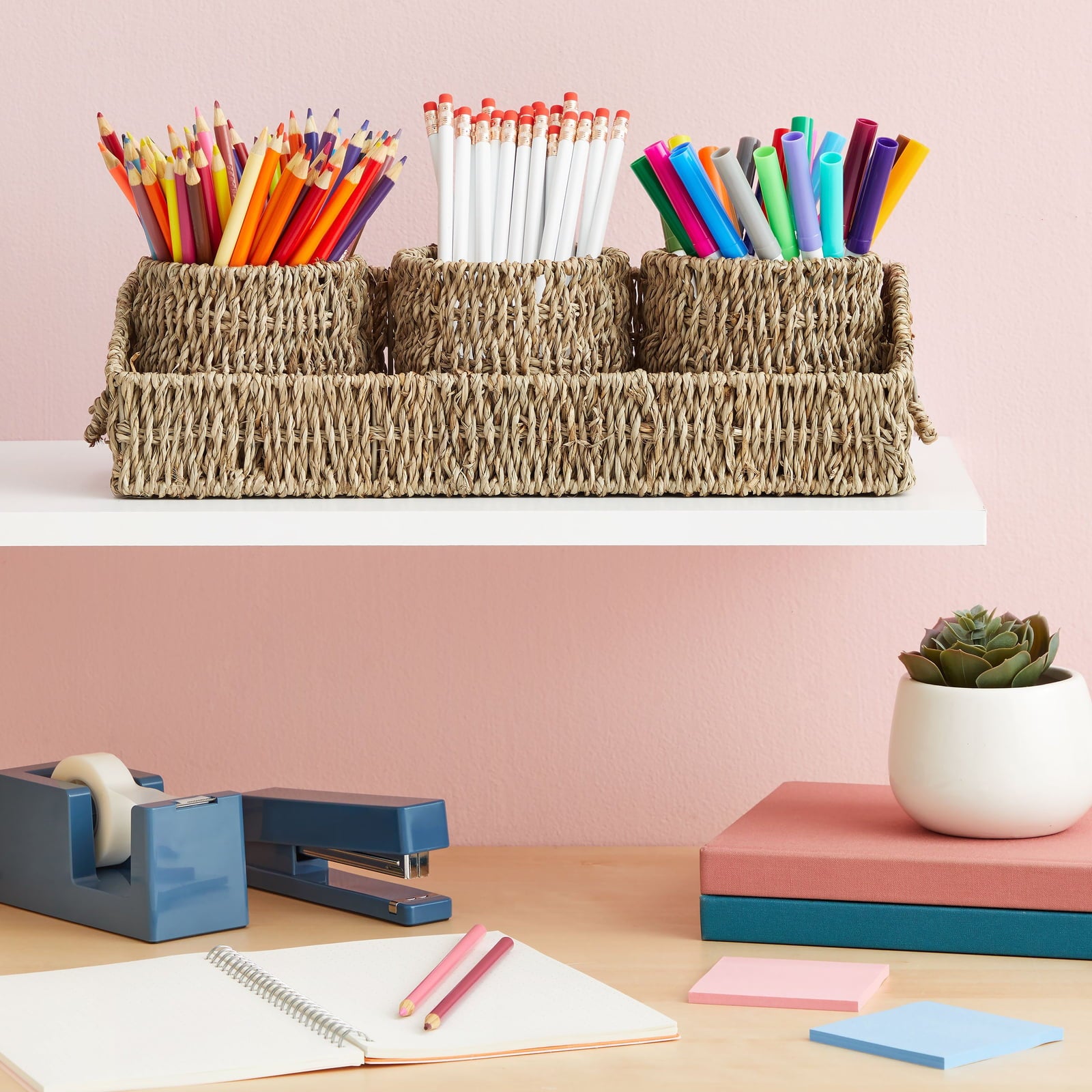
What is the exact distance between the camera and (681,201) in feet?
2.77

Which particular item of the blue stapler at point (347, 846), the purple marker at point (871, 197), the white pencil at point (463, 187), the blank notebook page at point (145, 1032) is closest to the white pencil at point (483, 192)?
the white pencil at point (463, 187)

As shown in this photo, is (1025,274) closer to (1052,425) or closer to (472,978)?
(1052,425)

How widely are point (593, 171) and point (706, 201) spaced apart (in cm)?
8

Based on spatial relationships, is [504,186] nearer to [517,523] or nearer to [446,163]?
[446,163]

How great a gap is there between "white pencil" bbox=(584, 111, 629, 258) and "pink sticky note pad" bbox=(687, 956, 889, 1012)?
426 millimetres

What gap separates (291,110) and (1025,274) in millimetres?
561

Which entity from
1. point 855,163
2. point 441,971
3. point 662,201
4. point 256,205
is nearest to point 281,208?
point 256,205

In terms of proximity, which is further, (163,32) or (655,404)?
(163,32)

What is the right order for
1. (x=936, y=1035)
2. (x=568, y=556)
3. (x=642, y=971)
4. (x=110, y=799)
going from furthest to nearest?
1. (x=568, y=556)
2. (x=110, y=799)
3. (x=642, y=971)
4. (x=936, y=1035)

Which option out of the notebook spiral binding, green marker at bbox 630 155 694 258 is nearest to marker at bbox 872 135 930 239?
green marker at bbox 630 155 694 258

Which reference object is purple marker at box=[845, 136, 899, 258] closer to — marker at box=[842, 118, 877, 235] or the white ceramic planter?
marker at box=[842, 118, 877, 235]

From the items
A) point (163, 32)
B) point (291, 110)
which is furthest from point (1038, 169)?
point (163, 32)

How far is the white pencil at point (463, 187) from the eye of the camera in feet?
2.80

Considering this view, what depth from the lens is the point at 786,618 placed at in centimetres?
111
